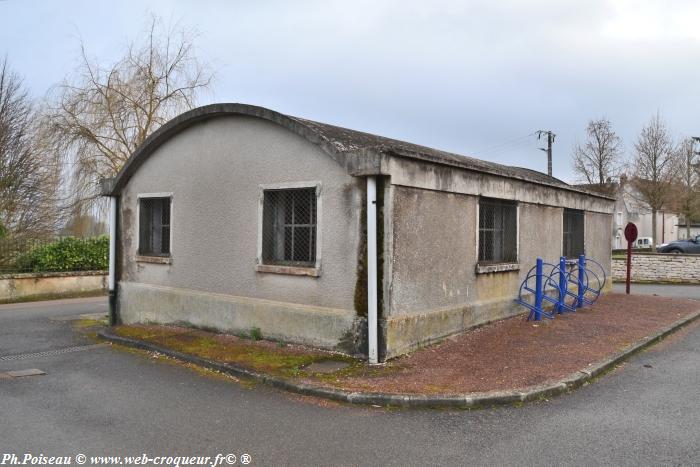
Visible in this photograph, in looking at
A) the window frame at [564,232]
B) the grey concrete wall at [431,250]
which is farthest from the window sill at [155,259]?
the window frame at [564,232]

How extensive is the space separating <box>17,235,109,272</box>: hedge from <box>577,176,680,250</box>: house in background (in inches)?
1137

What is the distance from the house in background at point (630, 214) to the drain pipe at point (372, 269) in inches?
1224

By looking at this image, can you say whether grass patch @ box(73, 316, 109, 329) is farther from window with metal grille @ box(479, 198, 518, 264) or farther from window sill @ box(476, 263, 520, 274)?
window with metal grille @ box(479, 198, 518, 264)

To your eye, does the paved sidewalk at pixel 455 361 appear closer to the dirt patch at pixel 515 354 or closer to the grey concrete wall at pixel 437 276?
the dirt patch at pixel 515 354

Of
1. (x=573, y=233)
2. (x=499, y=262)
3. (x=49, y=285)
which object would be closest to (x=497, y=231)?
(x=499, y=262)

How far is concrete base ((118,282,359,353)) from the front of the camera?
7.87 meters

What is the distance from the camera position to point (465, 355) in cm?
785

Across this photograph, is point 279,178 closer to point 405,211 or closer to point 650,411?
point 405,211

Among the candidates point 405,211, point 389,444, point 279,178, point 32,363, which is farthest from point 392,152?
point 32,363

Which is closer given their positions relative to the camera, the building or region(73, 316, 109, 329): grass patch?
the building

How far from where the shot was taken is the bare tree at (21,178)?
1764cm

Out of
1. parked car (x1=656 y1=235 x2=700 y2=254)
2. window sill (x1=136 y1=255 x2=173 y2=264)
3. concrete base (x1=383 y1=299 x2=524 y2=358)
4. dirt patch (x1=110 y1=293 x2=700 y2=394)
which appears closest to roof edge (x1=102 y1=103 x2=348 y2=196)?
window sill (x1=136 y1=255 x2=173 y2=264)

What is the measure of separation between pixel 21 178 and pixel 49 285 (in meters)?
3.85

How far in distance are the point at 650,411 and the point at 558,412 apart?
1003 millimetres
